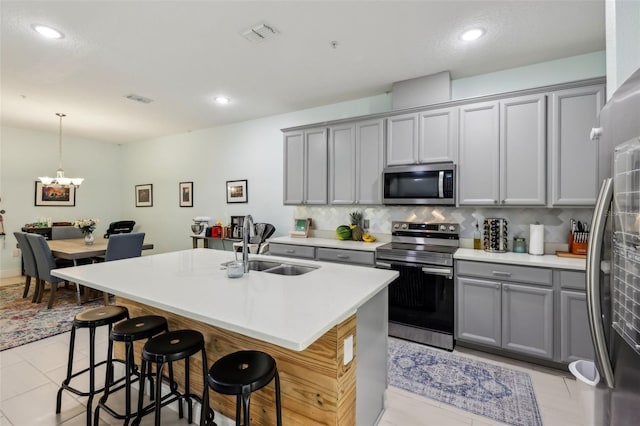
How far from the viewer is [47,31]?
255 cm

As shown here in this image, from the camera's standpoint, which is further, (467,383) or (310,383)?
(467,383)

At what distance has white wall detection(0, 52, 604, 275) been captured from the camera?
14.3 feet

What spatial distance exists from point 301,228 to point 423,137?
6.88 ft

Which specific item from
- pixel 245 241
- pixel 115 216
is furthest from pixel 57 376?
pixel 115 216

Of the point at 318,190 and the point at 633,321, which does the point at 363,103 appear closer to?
the point at 318,190

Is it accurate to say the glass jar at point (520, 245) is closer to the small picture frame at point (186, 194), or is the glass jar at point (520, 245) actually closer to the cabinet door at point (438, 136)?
the cabinet door at point (438, 136)

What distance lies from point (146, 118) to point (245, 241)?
14.1 feet

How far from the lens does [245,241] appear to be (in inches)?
80.0

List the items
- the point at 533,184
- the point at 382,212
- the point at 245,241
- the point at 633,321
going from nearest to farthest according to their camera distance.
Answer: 1. the point at 633,321
2. the point at 245,241
3. the point at 533,184
4. the point at 382,212

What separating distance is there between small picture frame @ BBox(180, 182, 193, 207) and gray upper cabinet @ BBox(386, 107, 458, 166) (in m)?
4.17

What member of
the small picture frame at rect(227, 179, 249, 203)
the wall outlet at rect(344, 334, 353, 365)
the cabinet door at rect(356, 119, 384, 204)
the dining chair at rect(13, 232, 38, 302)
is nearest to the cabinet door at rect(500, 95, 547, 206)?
the cabinet door at rect(356, 119, 384, 204)

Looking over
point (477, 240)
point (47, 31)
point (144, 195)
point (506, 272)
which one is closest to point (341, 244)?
point (477, 240)

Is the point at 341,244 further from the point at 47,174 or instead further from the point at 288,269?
the point at 47,174

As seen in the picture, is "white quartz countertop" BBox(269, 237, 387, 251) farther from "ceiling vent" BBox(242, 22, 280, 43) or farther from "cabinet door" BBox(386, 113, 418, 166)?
"ceiling vent" BBox(242, 22, 280, 43)
